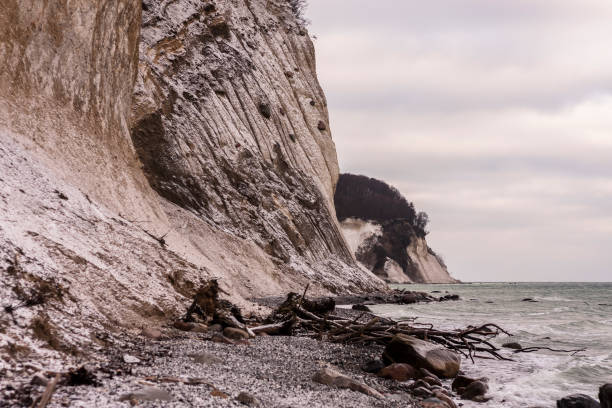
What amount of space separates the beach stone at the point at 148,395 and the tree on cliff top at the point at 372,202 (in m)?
78.6

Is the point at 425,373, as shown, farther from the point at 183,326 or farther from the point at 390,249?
the point at 390,249

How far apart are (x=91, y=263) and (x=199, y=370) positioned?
11.1 ft

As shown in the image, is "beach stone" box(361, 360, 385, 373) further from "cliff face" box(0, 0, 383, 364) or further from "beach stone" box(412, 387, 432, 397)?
"cliff face" box(0, 0, 383, 364)

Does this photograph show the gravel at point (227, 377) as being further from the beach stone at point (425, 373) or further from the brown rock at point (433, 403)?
the beach stone at point (425, 373)

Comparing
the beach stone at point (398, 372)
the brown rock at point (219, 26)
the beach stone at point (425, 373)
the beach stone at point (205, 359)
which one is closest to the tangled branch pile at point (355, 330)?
the beach stone at point (425, 373)

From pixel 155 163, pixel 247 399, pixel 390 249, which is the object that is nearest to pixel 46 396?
pixel 247 399

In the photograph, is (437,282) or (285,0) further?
(437,282)

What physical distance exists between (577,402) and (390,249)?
79.6 meters

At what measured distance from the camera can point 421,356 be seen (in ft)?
28.7

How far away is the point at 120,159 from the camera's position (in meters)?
→ 16.7

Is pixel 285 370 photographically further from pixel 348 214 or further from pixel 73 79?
pixel 348 214

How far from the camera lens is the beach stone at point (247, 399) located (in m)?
4.86

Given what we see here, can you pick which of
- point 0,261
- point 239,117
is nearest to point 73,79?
point 0,261

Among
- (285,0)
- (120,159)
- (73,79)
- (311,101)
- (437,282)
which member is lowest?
(437,282)
